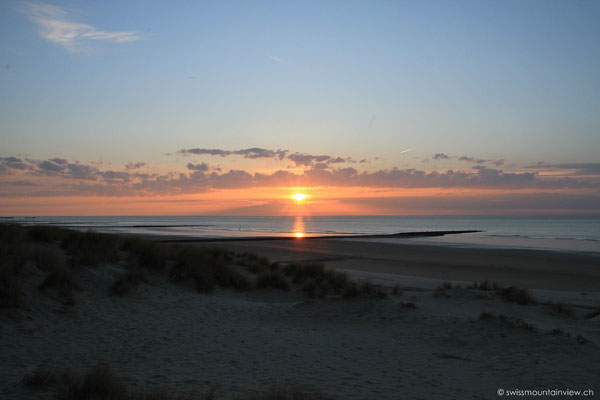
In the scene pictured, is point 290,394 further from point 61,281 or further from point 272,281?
point 272,281

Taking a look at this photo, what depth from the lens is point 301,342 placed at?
31.2 ft

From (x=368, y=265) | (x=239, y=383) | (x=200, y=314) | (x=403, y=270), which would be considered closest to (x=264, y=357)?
(x=239, y=383)

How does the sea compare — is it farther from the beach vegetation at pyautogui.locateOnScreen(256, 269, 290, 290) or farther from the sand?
the sand

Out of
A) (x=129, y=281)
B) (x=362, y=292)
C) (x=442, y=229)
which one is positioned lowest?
(x=442, y=229)

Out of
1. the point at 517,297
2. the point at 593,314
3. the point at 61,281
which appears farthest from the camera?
the point at 517,297

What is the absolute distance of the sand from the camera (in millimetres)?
7184

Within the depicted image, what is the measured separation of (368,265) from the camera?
26.4m

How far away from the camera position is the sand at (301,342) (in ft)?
23.6

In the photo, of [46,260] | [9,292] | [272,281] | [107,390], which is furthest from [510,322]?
[46,260]

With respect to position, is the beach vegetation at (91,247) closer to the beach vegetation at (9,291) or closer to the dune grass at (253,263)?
the beach vegetation at (9,291)

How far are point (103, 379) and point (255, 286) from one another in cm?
976

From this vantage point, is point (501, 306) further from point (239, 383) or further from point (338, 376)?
point (239, 383)

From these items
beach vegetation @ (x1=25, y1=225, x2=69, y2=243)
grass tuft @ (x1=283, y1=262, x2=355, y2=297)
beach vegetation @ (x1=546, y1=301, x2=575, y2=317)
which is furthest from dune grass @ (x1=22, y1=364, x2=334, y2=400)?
beach vegetation @ (x1=25, y1=225, x2=69, y2=243)

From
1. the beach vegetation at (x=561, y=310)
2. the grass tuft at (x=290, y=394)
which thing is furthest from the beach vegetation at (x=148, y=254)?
the beach vegetation at (x=561, y=310)
